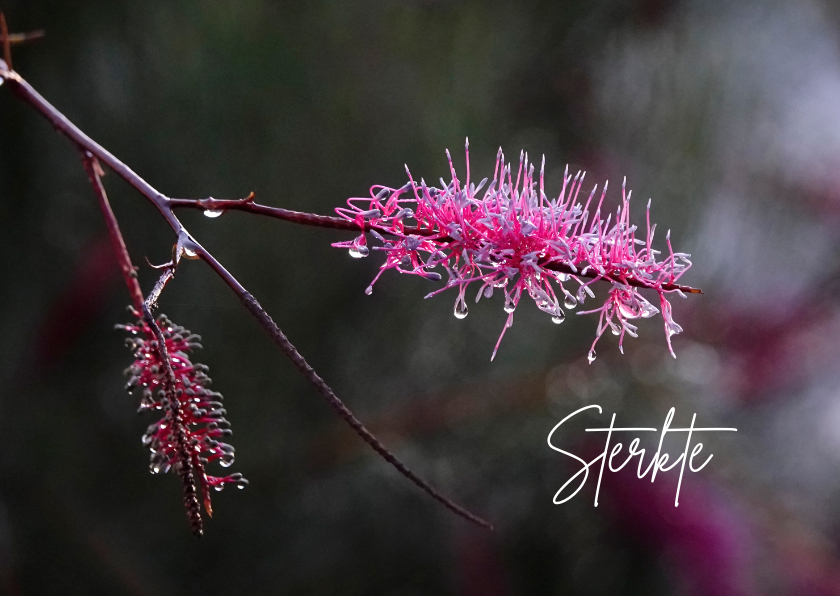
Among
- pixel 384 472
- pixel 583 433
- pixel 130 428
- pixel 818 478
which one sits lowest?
pixel 130 428

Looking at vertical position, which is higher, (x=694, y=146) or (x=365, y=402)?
(x=694, y=146)

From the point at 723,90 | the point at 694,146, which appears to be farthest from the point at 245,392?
the point at 723,90

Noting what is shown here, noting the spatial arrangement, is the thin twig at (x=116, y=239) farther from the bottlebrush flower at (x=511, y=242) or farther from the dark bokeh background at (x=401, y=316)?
the dark bokeh background at (x=401, y=316)

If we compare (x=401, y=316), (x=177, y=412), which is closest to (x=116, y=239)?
(x=177, y=412)

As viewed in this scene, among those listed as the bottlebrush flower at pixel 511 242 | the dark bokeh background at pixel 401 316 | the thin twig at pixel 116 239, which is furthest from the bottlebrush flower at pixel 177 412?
the dark bokeh background at pixel 401 316

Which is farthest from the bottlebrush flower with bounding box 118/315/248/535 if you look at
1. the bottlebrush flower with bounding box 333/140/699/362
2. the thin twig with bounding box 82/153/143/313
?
the bottlebrush flower with bounding box 333/140/699/362

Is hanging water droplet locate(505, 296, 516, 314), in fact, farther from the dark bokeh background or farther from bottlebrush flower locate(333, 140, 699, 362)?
the dark bokeh background

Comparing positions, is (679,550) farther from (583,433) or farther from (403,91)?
(403,91)
